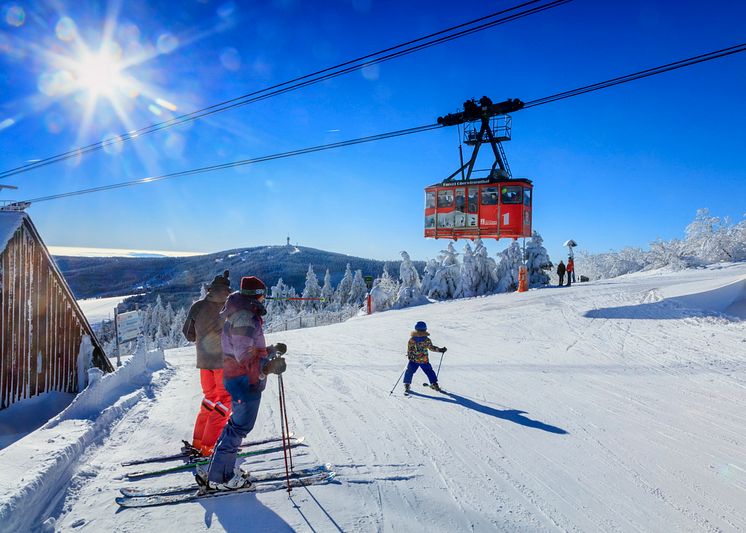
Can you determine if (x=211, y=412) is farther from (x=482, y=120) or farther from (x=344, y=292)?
(x=344, y=292)

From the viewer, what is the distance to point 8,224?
7.70 metres

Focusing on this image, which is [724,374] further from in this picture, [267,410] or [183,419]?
[183,419]

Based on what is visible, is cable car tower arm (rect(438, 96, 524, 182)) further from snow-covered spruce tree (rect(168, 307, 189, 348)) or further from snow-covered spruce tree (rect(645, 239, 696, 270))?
snow-covered spruce tree (rect(168, 307, 189, 348))

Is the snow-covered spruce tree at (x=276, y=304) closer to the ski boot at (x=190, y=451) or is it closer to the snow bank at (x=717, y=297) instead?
the snow bank at (x=717, y=297)

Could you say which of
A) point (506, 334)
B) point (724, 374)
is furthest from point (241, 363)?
point (506, 334)

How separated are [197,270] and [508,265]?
552ft

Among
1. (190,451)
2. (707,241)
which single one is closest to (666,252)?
(707,241)

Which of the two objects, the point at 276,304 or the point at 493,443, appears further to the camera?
the point at 276,304

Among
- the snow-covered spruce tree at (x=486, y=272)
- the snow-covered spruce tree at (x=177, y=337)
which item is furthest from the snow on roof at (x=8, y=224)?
the snow-covered spruce tree at (x=177, y=337)

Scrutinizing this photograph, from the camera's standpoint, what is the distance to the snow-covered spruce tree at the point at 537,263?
97.1 ft

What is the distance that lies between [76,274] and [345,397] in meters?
147

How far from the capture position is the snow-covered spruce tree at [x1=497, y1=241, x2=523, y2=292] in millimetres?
29766

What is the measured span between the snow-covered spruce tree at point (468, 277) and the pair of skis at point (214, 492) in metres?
26.7

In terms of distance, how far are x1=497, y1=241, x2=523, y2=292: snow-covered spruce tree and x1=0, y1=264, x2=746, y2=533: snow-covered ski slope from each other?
60.9ft
